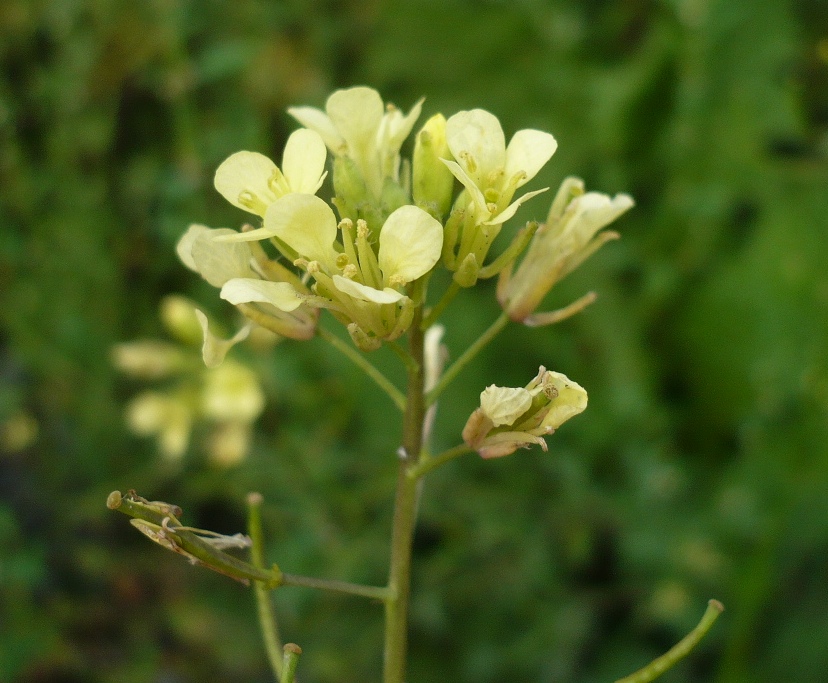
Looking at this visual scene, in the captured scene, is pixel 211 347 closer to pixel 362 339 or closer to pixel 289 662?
pixel 362 339

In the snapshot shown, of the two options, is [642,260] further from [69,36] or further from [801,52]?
[69,36]

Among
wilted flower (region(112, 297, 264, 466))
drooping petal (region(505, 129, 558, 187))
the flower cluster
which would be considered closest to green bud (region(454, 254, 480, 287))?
the flower cluster

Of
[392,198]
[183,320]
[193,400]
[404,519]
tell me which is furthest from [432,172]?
[193,400]

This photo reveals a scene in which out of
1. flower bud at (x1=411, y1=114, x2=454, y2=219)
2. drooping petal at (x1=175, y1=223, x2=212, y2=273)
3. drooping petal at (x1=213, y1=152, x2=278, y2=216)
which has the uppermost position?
flower bud at (x1=411, y1=114, x2=454, y2=219)

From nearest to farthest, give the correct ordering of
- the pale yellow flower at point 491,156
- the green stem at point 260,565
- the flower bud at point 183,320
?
the pale yellow flower at point 491,156 < the green stem at point 260,565 < the flower bud at point 183,320

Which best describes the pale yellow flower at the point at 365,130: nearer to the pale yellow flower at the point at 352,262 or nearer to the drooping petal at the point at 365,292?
the pale yellow flower at the point at 352,262

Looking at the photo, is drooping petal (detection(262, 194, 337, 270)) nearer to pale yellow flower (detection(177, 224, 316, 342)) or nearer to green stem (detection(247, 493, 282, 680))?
pale yellow flower (detection(177, 224, 316, 342))

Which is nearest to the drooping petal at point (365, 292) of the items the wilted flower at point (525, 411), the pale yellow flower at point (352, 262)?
the pale yellow flower at point (352, 262)

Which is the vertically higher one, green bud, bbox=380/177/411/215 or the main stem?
green bud, bbox=380/177/411/215
